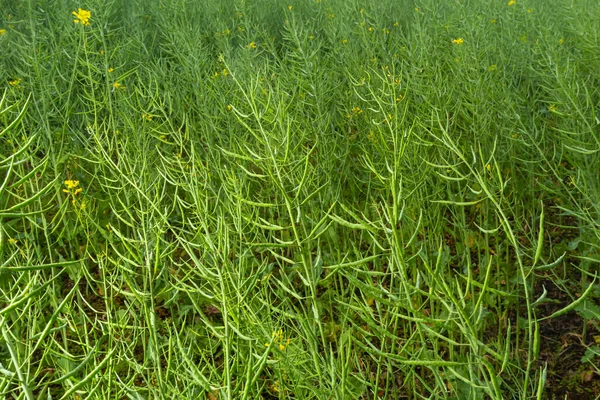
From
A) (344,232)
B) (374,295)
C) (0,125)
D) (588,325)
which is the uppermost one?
(374,295)

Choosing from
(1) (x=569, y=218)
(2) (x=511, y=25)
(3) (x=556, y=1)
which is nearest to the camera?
(1) (x=569, y=218)

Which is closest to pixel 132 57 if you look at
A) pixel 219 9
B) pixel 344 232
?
pixel 219 9

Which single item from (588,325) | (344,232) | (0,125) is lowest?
(588,325)

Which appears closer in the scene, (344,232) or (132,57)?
(344,232)

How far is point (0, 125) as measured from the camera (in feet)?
9.00

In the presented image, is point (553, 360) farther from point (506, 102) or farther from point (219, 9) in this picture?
point (219, 9)

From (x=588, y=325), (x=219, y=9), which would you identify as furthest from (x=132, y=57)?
(x=588, y=325)

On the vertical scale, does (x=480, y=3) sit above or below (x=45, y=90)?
below

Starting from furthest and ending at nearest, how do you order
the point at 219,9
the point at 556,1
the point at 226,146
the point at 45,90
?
the point at 556,1 < the point at 219,9 < the point at 226,146 < the point at 45,90

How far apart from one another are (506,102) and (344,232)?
3.04ft

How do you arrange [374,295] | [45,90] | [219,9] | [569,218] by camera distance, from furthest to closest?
[219,9] < [569,218] < [45,90] < [374,295]

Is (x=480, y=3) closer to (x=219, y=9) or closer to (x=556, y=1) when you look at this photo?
(x=556, y=1)

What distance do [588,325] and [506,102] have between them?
1.02 metres

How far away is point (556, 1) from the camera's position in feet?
20.6
